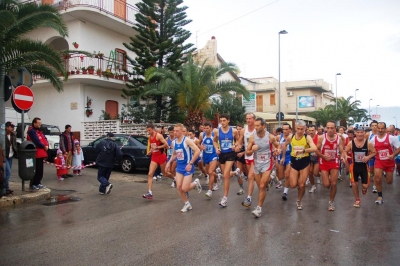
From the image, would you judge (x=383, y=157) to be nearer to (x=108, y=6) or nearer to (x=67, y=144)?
(x=67, y=144)

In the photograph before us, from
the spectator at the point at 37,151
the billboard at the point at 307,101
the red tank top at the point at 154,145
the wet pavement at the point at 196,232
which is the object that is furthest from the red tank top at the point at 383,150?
the billboard at the point at 307,101

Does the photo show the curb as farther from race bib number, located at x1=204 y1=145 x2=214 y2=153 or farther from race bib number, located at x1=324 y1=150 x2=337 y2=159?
race bib number, located at x1=324 y1=150 x2=337 y2=159

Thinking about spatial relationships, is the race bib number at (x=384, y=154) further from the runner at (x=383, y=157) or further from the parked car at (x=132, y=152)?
the parked car at (x=132, y=152)

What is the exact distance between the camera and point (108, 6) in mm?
21172

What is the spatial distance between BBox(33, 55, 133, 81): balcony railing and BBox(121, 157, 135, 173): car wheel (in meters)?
7.95

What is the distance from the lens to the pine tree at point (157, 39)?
2120cm

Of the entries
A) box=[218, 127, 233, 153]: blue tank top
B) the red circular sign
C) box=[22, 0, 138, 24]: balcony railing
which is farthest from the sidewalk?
box=[22, 0, 138, 24]: balcony railing

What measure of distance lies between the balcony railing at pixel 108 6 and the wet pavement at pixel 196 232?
1423cm

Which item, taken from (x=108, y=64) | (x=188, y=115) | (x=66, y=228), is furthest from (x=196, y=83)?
(x=66, y=228)

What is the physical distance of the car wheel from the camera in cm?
1386

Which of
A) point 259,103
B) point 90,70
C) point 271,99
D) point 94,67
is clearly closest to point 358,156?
point 90,70

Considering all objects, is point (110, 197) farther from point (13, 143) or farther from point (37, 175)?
point (13, 143)

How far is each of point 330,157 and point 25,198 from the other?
723 cm

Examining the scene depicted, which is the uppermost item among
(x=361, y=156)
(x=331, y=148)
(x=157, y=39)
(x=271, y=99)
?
(x=157, y=39)
